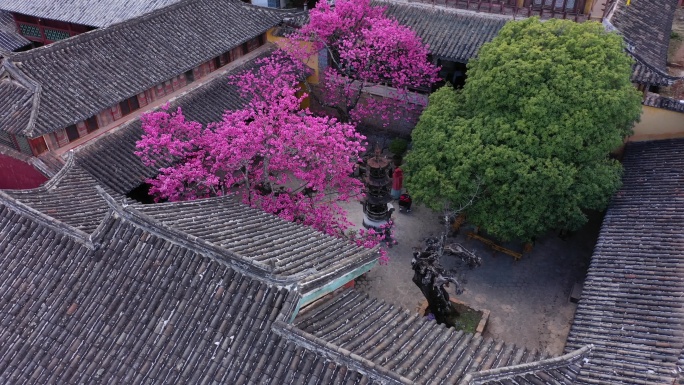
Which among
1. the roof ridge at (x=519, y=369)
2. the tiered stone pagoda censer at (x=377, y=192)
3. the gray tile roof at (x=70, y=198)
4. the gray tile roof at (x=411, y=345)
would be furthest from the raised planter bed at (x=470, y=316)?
the gray tile roof at (x=70, y=198)

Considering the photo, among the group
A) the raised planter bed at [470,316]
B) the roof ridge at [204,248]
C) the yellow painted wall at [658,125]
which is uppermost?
the roof ridge at [204,248]

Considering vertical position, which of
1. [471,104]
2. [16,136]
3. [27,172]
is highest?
[471,104]

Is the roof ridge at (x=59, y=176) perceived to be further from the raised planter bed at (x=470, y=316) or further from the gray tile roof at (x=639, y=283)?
the gray tile roof at (x=639, y=283)

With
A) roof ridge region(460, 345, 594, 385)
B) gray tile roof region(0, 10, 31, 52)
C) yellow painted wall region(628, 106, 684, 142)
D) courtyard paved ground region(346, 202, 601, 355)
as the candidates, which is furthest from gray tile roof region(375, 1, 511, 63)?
gray tile roof region(0, 10, 31, 52)

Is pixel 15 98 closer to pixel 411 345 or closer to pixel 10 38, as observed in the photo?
pixel 10 38

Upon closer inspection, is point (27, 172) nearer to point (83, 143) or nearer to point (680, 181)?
point (83, 143)

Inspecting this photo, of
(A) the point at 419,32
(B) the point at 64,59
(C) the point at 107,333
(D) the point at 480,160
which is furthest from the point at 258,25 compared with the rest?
(C) the point at 107,333
